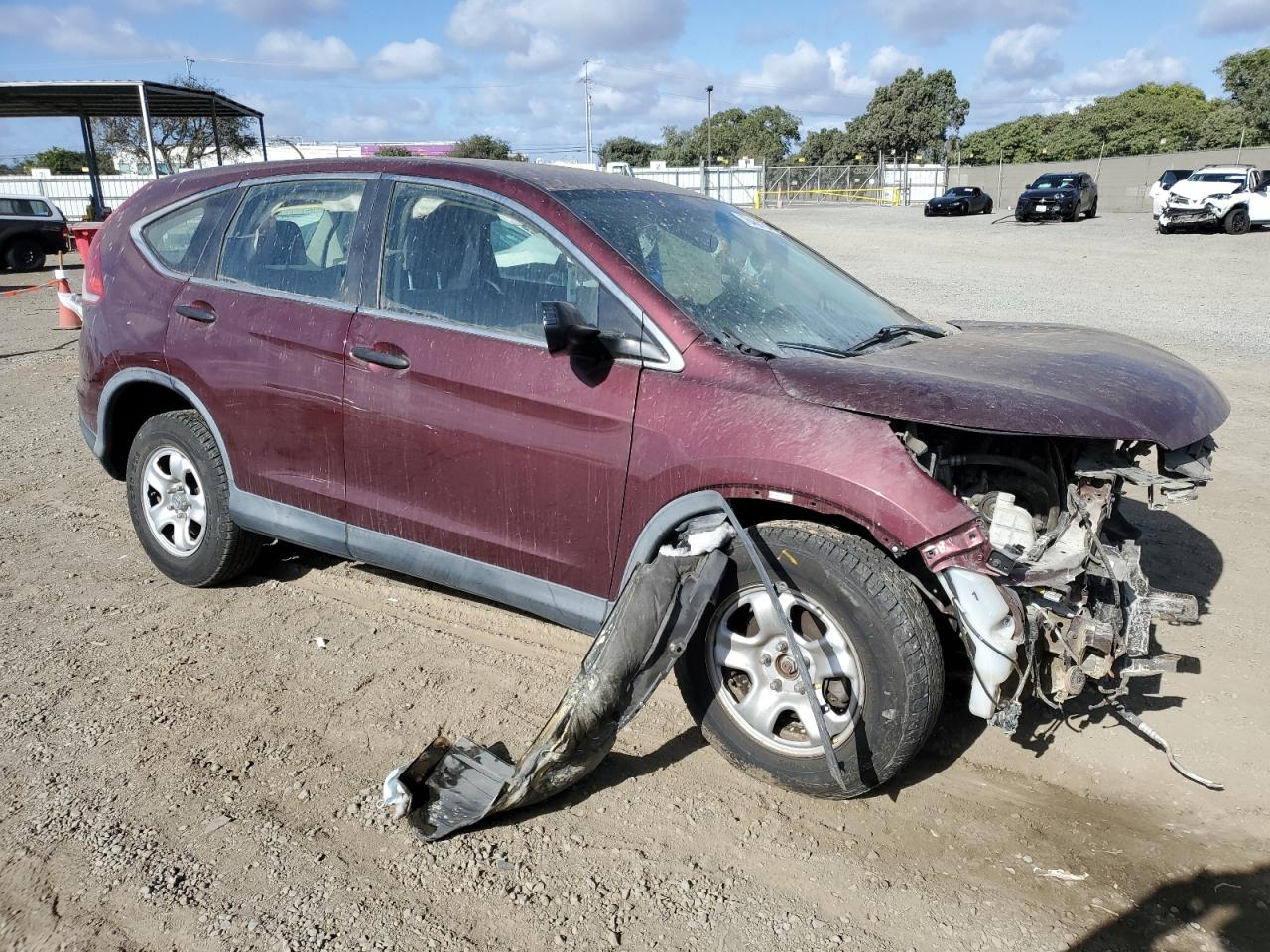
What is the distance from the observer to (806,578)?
9.46 ft

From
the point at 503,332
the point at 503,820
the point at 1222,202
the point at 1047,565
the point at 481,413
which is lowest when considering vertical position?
the point at 503,820

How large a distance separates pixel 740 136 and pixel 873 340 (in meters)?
120

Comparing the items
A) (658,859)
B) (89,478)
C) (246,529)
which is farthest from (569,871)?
(89,478)

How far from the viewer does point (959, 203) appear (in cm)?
3744

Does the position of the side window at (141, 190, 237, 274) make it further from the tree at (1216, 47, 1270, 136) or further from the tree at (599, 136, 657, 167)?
the tree at (599, 136, 657, 167)

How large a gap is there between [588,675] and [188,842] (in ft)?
4.18

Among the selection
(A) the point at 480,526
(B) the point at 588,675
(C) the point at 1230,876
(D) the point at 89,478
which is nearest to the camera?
(C) the point at 1230,876

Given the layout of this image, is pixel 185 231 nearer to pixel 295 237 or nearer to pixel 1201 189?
pixel 295 237

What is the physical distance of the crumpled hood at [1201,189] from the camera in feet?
82.4

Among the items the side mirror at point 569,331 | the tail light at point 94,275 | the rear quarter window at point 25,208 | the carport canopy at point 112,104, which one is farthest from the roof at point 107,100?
the side mirror at point 569,331

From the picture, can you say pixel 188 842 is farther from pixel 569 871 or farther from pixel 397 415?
pixel 397 415

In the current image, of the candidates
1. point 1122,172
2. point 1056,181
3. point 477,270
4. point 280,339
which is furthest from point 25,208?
point 1122,172

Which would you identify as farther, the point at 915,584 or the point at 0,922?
the point at 915,584

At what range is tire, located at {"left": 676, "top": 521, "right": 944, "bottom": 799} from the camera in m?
2.79
